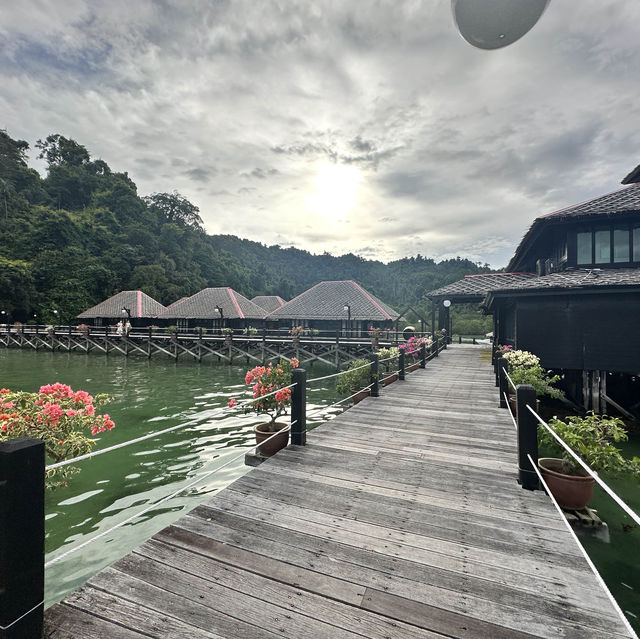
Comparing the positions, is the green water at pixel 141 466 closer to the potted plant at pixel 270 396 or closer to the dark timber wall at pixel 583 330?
the potted plant at pixel 270 396

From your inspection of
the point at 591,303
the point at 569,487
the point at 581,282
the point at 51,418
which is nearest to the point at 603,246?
the point at 591,303

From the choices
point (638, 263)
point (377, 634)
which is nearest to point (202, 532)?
point (377, 634)

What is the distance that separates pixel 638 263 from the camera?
38.2 feet

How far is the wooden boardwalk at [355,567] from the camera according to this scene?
217 cm

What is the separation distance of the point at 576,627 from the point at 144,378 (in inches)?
799

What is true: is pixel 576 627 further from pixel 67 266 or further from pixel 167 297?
pixel 67 266

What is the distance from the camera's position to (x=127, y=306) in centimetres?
3909

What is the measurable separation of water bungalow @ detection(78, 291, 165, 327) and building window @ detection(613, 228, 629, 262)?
125 ft

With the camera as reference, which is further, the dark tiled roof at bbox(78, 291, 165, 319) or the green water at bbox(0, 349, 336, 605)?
the dark tiled roof at bbox(78, 291, 165, 319)

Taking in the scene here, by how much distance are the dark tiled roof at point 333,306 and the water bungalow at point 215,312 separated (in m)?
5.15

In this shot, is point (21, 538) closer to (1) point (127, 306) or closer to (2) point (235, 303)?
(2) point (235, 303)

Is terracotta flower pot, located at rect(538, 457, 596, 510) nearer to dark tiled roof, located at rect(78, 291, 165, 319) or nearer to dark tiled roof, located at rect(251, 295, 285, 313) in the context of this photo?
dark tiled roof, located at rect(78, 291, 165, 319)

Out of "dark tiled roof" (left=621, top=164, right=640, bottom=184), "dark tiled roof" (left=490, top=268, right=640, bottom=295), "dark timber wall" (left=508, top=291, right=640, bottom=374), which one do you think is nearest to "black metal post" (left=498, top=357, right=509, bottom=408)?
"dark tiled roof" (left=490, top=268, right=640, bottom=295)

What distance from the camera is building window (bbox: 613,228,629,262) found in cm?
1182
